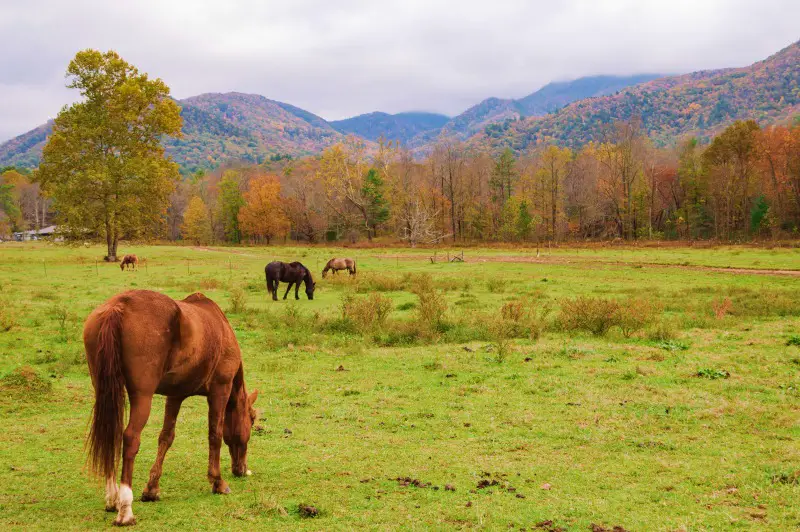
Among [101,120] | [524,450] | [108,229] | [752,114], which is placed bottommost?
[524,450]

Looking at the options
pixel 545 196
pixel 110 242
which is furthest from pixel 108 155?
pixel 545 196

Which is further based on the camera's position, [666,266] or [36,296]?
[666,266]

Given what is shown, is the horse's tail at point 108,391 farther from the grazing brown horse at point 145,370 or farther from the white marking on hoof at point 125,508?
the white marking on hoof at point 125,508

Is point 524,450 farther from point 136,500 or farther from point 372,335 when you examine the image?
point 372,335

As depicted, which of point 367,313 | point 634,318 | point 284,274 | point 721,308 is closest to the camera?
point 634,318

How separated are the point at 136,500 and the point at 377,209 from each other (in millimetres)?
73484

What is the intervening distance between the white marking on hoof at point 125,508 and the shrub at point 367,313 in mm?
11072

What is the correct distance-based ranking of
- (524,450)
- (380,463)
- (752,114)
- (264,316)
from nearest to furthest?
1. (380,463)
2. (524,450)
3. (264,316)
4. (752,114)

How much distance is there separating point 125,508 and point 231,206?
91844 mm

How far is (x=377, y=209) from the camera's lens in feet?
257

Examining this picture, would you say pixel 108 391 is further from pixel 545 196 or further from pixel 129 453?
pixel 545 196

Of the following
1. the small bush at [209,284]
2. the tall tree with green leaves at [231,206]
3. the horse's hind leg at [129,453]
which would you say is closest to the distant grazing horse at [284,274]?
the small bush at [209,284]

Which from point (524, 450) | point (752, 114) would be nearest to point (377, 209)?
point (524, 450)

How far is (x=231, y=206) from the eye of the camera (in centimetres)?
9219
